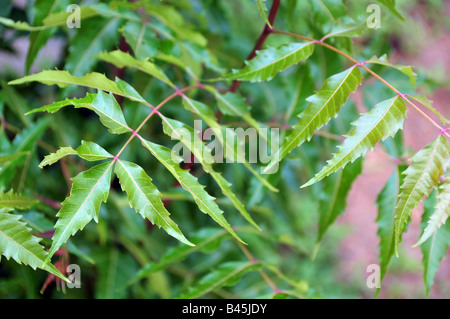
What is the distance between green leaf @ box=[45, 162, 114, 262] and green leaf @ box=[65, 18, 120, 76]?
0.87 feet

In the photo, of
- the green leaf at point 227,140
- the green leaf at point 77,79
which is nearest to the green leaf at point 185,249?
the green leaf at point 227,140

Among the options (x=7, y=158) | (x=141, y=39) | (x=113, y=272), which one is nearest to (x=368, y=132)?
(x=141, y=39)

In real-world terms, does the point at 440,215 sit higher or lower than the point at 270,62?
lower

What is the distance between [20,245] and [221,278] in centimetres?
34

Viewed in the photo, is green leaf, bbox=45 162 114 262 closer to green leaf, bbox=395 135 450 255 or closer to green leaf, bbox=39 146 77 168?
green leaf, bbox=39 146 77 168

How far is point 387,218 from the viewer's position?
652 mm

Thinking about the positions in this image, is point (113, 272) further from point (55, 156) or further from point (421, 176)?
point (421, 176)

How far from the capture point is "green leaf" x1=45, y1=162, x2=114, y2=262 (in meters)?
0.44

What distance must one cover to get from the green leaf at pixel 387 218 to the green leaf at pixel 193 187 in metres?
0.27

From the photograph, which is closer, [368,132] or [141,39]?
[368,132]

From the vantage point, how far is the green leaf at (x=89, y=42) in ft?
2.23

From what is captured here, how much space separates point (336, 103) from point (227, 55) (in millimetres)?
488

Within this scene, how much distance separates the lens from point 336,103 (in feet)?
1.64

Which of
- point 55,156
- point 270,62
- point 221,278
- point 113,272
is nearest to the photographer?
point 55,156
